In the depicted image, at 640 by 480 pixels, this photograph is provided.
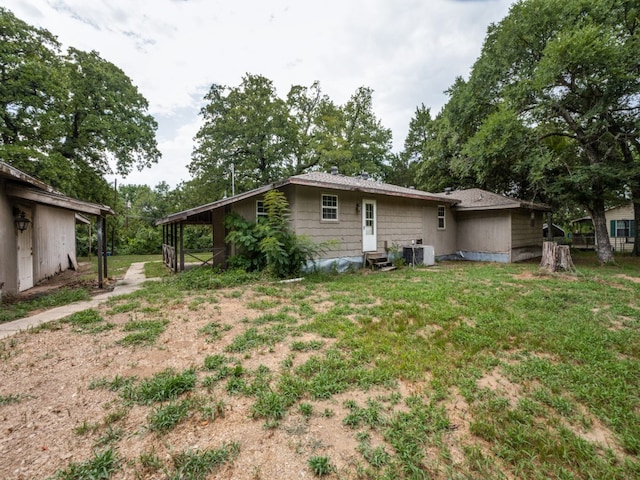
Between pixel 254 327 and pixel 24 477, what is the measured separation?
267 cm

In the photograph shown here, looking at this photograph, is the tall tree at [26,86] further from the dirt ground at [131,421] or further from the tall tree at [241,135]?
the dirt ground at [131,421]

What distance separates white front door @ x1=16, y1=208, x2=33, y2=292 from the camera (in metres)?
7.18

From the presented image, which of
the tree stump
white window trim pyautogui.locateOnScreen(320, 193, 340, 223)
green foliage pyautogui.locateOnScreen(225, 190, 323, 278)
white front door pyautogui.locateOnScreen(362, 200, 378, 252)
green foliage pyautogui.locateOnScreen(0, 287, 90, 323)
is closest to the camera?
green foliage pyautogui.locateOnScreen(0, 287, 90, 323)

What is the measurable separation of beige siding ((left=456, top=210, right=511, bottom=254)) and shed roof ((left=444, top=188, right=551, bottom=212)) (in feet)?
1.35

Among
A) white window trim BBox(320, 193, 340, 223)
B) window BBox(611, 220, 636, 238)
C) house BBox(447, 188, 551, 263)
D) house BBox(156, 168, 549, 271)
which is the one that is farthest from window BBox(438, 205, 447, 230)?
window BBox(611, 220, 636, 238)

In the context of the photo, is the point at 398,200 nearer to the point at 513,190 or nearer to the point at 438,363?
the point at 438,363

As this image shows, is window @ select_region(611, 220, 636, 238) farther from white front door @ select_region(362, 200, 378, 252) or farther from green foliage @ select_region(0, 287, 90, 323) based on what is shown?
green foliage @ select_region(0, 287, 90, 323)

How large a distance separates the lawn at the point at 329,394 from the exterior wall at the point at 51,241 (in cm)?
608

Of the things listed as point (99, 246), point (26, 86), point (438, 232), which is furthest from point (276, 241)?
point (26, 86)

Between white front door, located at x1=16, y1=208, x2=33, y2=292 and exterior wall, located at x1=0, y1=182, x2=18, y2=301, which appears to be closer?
exterior wall, located at x1=0, y1=182, x2=18, y2=301

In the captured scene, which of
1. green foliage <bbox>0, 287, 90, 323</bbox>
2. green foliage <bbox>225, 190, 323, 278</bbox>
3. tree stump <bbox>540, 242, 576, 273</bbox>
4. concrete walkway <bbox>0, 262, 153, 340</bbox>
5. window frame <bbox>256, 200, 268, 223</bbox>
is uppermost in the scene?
window frame <bbox>256, 200, 268, 223</bbox>

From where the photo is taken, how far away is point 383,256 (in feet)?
34.9

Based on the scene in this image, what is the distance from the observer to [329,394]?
2.56 metres

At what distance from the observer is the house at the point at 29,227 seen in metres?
6.16
